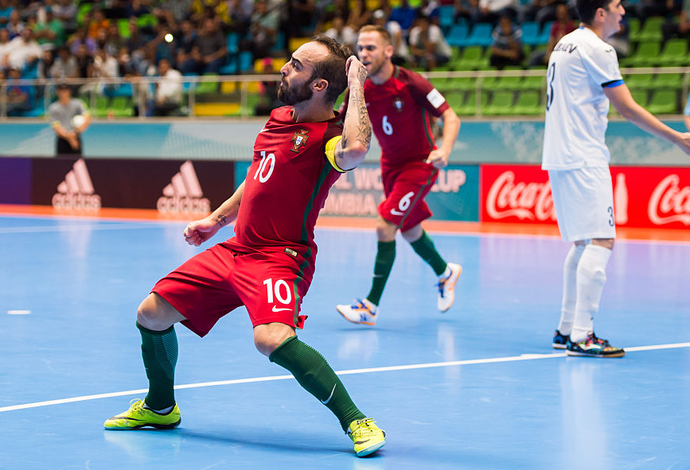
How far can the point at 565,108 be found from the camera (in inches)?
257

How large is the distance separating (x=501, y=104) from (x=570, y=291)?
1030 cm

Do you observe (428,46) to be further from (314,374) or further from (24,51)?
(314,374)

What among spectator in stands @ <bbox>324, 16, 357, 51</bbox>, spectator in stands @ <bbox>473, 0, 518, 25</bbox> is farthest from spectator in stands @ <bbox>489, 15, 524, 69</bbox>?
spectator in stands @ <bbox>324, 16, 357, 51</bbox>

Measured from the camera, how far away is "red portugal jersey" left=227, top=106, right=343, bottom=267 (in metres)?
4.52

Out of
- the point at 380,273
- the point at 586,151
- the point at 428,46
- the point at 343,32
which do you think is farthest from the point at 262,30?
the point at 586,151

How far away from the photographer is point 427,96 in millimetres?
7852

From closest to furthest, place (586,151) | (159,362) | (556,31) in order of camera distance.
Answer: (159,362)
(586,151)
(556,31)

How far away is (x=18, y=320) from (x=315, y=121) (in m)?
3.96

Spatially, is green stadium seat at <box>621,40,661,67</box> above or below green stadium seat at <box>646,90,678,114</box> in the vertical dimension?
above

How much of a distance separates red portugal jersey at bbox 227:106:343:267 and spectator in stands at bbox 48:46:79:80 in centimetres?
1792

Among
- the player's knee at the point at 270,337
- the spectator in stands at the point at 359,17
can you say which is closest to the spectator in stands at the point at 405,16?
the spectator in stands at the point at 359,17

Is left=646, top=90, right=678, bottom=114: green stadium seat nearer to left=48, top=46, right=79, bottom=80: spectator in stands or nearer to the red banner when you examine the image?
the red banner

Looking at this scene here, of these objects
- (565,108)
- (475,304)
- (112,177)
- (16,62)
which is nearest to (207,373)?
(565,108)

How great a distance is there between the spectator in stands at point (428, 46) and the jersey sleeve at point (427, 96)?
10.5 metres
